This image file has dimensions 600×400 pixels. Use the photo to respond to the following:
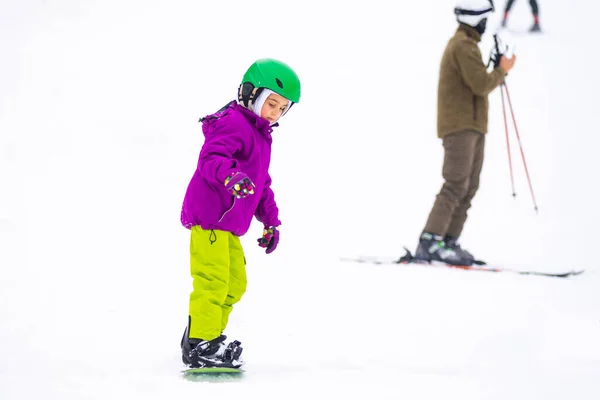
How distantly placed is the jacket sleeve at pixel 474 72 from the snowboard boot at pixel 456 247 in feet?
3.65

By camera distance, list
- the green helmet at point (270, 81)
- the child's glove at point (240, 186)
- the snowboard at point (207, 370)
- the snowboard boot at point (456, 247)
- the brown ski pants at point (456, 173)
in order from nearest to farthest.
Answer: the child's glove at point (240, 186) < the snowboard at point (207, 370) < the green helmet at point (270, 81) < the brown ski pants at point (456, 173) < the snowboard boot at point (456, 247)

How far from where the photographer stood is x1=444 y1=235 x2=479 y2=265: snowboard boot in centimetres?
608

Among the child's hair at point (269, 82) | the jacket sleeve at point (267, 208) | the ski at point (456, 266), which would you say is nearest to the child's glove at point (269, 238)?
the jacket sleeve at point (267, 208)

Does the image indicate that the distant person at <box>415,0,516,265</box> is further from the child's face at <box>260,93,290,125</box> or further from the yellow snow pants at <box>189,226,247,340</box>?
the yellow snow pants at <box>189,226,247,340</box>

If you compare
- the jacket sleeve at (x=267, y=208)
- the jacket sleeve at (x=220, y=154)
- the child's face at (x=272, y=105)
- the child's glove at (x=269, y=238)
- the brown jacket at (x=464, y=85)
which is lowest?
the child's glove at (x=269, y=238)

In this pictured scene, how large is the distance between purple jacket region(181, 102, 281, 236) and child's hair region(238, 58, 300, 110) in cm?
7

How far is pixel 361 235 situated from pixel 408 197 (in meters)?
2.01

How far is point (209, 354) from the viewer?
3.23 meters

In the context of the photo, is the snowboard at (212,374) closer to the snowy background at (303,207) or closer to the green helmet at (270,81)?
the snowy background at (303,207)

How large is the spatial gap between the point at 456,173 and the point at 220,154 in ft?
10.6

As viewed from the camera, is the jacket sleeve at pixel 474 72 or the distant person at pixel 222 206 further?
the jacket sleeve at pixel 474 72

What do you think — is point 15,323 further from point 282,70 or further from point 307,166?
point 307,166

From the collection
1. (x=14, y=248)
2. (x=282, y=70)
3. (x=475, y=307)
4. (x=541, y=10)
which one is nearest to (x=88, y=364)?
(x=282, y=70)

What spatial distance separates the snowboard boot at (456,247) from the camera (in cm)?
608
